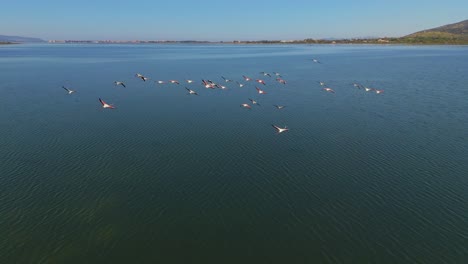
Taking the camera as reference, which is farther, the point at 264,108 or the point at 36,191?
the point at 264,108

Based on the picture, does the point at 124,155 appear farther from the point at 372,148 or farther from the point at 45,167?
the point at 372,148

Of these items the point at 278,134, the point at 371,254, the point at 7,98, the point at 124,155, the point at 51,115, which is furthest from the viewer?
the point at 7,98

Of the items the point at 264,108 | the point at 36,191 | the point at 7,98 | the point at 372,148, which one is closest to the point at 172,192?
the point at 36,191

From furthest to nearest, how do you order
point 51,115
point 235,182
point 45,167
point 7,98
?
point 7,98 < point 51,115 < point 45,167 < point 235,182

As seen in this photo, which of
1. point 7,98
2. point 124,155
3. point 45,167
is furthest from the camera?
point 7,98

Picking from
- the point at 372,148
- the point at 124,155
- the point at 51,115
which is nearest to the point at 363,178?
the point at 372,148

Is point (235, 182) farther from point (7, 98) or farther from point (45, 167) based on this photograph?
point (7, 98)
